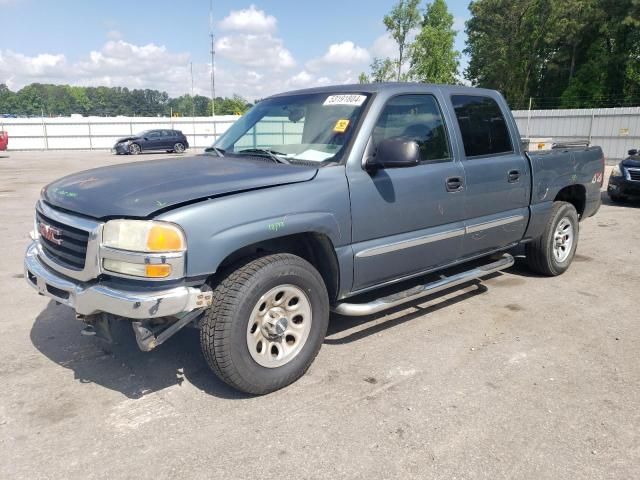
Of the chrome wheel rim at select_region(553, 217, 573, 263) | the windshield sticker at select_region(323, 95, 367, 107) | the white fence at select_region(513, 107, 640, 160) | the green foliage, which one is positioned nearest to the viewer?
the windshield sticker at select_region(323, 95, 367, 107)

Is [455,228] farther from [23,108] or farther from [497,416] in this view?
[23,108]

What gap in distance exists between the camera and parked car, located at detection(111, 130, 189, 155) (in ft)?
97.2

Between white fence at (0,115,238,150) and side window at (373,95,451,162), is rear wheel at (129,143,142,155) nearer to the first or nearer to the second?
white fence at (0,115,238,150)

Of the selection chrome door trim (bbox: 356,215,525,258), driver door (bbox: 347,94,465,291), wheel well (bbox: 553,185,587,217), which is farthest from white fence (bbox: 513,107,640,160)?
driver door (bbox: 347,94,465,291)

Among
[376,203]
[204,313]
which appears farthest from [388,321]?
[204,313]

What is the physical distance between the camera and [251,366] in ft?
10.1

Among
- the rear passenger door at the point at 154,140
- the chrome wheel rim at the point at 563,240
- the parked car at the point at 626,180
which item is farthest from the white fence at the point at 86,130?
the chrome wheel rim at the point at 563,240

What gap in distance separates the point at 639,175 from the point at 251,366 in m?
10.5

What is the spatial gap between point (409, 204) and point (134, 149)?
28.7 meters

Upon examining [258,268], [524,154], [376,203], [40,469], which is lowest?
[40,469]

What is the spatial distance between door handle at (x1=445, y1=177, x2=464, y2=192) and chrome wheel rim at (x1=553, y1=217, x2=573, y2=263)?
6.49 ft

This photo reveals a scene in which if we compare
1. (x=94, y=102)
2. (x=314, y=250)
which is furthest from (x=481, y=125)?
(x=94, y=102)

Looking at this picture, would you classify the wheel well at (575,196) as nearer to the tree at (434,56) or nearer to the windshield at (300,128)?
the windshield at (300,128)

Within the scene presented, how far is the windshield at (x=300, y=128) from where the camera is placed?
366 centimetres
